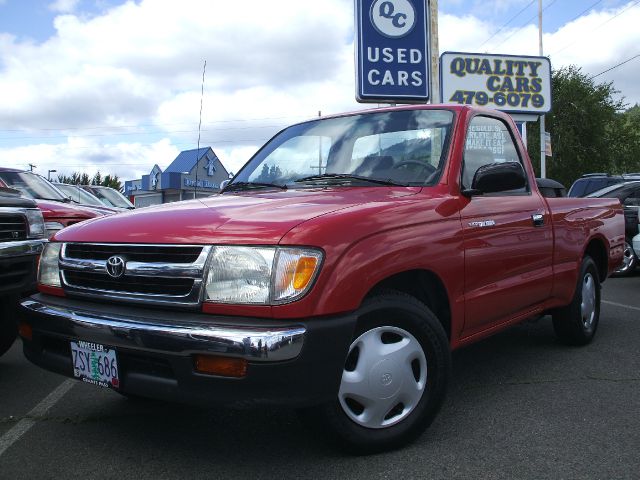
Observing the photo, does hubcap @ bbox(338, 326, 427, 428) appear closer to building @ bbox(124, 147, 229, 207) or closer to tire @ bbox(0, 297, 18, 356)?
tire @ bbox(0, 297, 18, 356)

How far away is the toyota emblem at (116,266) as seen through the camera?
2756mm

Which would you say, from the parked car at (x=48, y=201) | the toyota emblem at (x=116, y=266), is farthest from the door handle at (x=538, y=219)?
the parked car at (x=48, y=201)

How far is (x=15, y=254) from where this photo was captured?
13.6 feet

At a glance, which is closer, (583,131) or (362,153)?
(362,153)

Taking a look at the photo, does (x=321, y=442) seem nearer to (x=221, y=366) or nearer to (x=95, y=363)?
(x=221, y=366)

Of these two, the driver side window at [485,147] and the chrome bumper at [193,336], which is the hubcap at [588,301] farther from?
the chrome bumper at [193,336]

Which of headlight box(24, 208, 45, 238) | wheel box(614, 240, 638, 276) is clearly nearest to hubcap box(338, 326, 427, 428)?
headlight box(24, 208, 45, 238)

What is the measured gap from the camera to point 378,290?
9.36 ft

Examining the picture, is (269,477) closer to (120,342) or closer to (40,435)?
(120,342)

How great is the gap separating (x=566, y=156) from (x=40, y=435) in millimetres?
36062

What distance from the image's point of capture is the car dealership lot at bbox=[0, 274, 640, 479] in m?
2.77

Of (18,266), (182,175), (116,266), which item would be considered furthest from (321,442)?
(182,175)

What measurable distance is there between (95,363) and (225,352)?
0.74 metres

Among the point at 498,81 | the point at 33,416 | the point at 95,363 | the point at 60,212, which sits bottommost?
the point at 33,416
